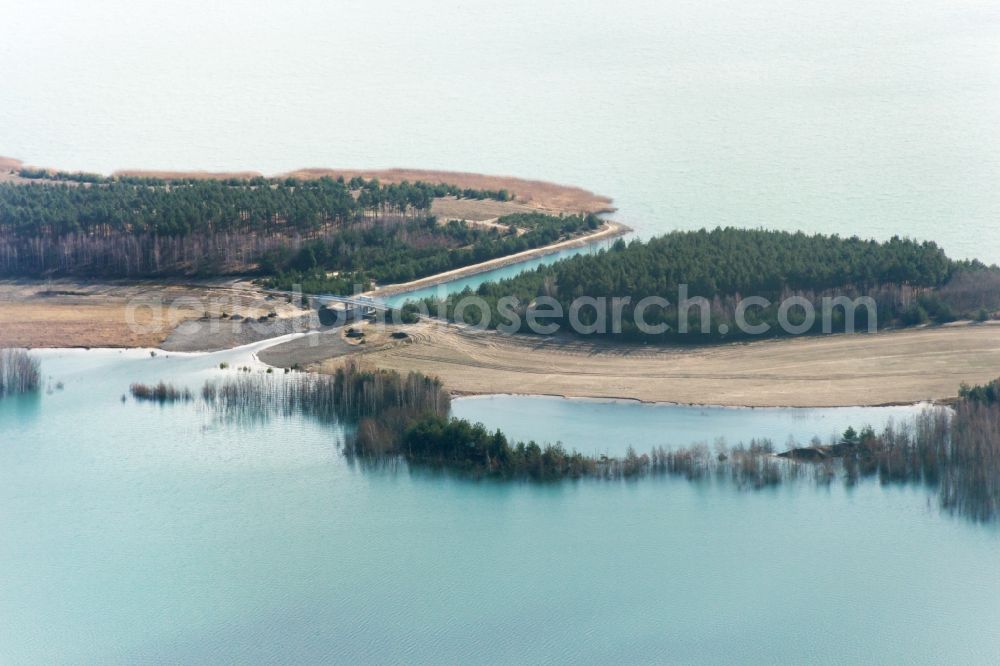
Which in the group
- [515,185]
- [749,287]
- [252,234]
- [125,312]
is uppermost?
[515,185]

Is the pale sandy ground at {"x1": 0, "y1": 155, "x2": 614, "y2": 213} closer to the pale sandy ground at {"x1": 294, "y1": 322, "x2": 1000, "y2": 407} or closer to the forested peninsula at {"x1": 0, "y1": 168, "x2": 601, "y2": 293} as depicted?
the forested peninsula at {"x1": 0, "y1": 168, "x2": 601, "y2": 293}

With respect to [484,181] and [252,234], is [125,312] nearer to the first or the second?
[252,234]

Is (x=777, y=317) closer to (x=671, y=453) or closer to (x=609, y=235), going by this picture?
(x=671, y=453)

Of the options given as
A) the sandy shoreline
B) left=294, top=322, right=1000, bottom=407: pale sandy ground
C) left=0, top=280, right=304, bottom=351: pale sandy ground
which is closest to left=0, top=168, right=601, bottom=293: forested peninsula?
the sandy shoreline

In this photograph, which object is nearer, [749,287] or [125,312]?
[749,287]

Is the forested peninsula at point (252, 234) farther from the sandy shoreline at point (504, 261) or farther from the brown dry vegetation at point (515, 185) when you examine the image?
the brown dry vegetation at point (515, 185)

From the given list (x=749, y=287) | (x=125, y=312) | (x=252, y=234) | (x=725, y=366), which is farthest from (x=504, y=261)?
(x=725, y=366)

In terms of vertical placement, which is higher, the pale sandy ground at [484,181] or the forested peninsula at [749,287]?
the pale sandy ground at [484,181]

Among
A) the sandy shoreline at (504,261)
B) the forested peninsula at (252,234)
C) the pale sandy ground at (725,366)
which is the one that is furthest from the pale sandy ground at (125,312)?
the sandy shoreline at (504,261)

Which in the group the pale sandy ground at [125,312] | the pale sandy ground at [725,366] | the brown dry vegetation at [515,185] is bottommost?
the pale sandy ground at [725,366]
